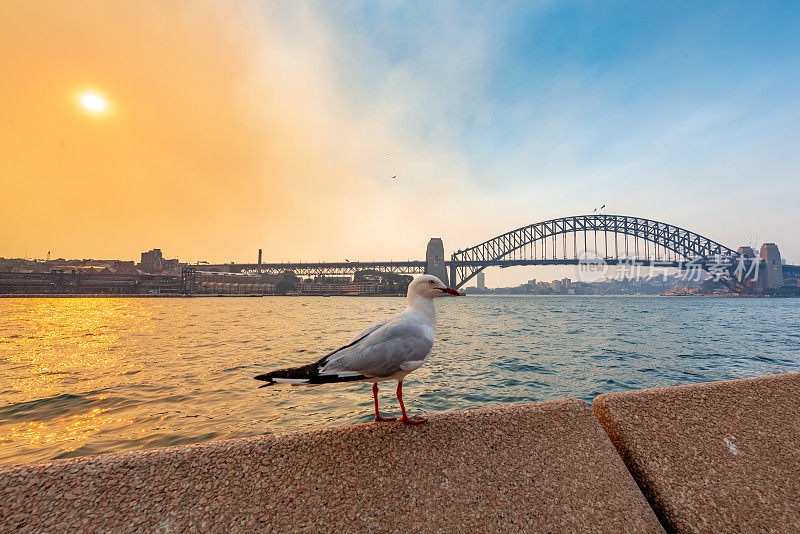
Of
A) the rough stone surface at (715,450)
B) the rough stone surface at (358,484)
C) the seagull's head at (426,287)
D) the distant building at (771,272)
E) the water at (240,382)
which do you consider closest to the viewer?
the rough stone surface at (358,484)

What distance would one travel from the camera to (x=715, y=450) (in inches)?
73.5

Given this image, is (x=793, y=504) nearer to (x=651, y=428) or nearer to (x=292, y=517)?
(x=651, y=428)

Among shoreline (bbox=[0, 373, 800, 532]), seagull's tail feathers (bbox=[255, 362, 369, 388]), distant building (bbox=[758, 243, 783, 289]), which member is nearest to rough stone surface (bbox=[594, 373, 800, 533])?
shoreline (bbox=[0, 373, 800, 532])

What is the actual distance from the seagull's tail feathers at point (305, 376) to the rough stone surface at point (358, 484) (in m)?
0.27

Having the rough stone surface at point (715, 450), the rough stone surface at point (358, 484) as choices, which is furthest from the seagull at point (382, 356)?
the rough stone surface at point (715, 450)

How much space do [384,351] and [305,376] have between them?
48cm

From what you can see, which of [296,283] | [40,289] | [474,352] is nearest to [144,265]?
[40,289]

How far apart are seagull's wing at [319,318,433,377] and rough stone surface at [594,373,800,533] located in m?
1.17

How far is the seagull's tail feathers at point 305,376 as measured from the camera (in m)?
1.70

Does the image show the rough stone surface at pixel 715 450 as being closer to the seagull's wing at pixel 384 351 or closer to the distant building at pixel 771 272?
the seagull's wing at pixel 384 351

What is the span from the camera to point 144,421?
4.87 meters

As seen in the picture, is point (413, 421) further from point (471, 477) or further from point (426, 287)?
point (426, 287)

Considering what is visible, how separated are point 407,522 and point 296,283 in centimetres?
11257

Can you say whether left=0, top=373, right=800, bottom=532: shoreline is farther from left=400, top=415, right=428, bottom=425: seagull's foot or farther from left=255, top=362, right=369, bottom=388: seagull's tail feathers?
left=255, top=362, right=369, bottom=388: seagull's tail feathers
